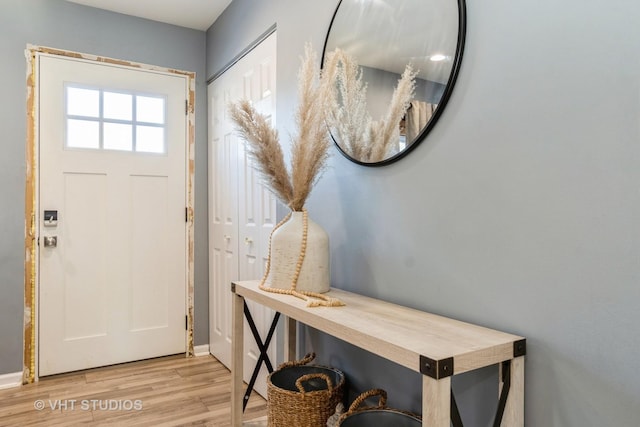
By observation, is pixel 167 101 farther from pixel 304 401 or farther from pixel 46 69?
pixel 304 401

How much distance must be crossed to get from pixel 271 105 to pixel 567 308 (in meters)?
1.74

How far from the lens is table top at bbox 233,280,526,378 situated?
875 mm

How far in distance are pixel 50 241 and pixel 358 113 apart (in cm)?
216

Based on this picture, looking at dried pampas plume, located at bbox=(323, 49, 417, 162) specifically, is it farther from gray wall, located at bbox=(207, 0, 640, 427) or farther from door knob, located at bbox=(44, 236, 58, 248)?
door knob, located at bbox=(44, 236, 58, 248)

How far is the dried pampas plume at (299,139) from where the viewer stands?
1430 mm

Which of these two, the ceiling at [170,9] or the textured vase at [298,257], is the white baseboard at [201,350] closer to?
the textured vase at [298,257]

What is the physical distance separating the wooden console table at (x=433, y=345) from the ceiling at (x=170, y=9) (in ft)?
7.17

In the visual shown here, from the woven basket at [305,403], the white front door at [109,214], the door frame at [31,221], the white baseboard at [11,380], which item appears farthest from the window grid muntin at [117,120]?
the woven basket at [305,403]

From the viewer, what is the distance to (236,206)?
2.64 metres

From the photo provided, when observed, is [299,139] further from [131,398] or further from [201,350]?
[201,350]

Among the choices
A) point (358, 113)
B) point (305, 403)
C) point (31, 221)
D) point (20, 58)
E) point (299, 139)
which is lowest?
point (305, 403)

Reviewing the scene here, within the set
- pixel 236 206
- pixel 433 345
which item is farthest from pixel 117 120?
pixel 433 345

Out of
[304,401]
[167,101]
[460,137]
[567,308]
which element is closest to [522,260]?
[567,308]

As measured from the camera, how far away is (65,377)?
2617mm
